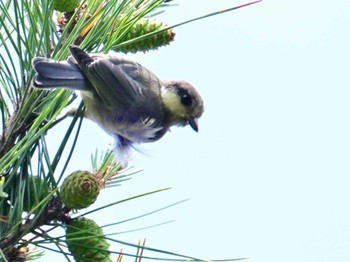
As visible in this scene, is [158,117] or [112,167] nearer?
[112,167]

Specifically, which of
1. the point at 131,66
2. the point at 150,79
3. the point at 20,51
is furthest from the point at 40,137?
the point at 150,79

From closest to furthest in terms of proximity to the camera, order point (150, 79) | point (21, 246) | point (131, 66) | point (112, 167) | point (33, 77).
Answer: point (21, 246), point (33, 77), point (112, 167), point (131, 66), point (150, 79)

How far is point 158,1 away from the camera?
114cm

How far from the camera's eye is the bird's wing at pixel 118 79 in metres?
1.66

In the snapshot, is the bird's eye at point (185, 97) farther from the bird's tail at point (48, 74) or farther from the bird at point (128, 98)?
the bird's tail at point (48, 74)

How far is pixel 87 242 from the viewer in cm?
99

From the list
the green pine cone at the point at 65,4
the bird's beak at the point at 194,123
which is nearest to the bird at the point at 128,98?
the bird's beak at the point at 194,123

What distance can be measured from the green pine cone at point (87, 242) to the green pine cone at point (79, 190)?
0.06 meters

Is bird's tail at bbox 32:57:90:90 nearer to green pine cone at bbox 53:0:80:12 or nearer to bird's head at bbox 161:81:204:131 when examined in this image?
green pine cone at bbox 53:0:80:12

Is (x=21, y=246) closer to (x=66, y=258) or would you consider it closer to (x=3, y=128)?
(x=66, y=258)

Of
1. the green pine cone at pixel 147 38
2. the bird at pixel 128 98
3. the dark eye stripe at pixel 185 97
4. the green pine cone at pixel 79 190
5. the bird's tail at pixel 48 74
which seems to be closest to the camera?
the green pine cone at pixel 79 190

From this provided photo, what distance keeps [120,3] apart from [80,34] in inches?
4.3

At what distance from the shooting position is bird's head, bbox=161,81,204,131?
2035 millimetres

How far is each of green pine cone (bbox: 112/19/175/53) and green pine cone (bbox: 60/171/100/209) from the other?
0.36m
